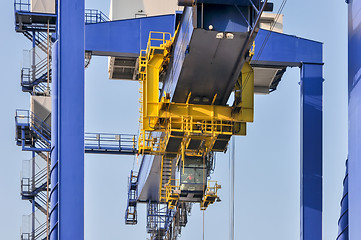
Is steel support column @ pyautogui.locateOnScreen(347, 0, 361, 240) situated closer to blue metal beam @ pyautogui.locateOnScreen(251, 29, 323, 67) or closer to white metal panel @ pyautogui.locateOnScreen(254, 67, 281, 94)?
blue metal beam @ pyautogui.locateOnScreen(251, 29, 323, 67)

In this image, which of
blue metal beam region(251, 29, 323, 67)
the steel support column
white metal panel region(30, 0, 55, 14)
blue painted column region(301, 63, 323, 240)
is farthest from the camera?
white metal panel region(30, 0, 55, 14)

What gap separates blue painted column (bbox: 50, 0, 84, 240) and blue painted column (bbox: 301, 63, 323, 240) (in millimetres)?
9736

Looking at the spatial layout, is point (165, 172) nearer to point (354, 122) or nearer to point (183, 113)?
point (183, 113)

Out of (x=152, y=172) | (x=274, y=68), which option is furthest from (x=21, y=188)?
(x=274, y=68)

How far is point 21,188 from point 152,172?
232 inches

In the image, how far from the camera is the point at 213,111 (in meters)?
32.8

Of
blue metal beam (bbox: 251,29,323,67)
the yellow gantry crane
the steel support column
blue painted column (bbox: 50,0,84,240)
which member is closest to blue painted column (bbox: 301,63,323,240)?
blue metal beam (bbox: 251,29,323,67)

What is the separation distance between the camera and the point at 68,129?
90.3 feet

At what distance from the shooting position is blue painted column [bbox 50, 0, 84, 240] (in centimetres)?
2727

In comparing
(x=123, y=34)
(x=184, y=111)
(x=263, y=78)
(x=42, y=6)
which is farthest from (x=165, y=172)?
(x=42, y=6)

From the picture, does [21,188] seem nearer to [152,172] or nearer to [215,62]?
[152,172]

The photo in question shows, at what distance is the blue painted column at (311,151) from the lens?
34500 millimetres

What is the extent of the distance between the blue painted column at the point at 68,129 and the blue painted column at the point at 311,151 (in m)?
9.74

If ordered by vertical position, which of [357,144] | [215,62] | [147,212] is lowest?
[147,212]
